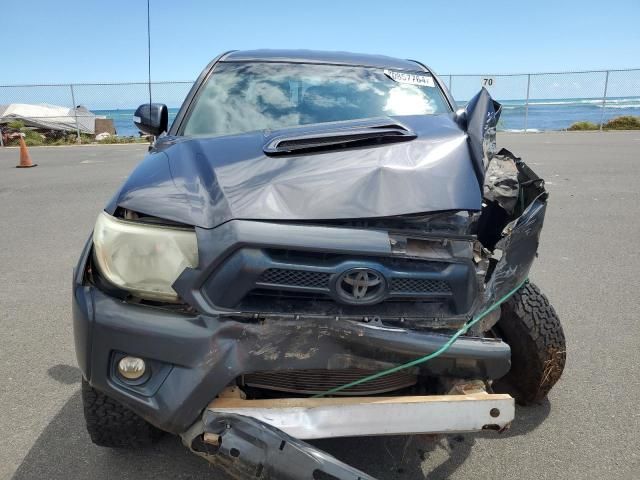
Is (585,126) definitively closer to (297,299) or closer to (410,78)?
(410,78)

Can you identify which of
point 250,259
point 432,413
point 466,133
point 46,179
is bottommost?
point 46,179

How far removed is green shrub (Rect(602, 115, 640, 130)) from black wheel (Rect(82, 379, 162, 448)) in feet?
76.4

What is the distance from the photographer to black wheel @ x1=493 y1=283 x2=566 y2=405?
106 inches

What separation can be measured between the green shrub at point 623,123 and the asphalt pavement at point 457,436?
17116 millimetres

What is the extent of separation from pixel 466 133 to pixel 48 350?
288 cm

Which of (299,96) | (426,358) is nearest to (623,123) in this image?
(299,96)

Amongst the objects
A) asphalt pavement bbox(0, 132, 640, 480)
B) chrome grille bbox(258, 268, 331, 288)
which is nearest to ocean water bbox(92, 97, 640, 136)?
asphalt pavement bbox(0, 132, 640, 480)

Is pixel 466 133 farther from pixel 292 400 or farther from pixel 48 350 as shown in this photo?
pixel 48 350

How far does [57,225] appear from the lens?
22.1 feet

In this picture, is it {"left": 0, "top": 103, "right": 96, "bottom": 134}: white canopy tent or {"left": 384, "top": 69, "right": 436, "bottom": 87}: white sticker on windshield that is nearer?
{"left": 384, "top": 69, "right": 436, "bottom": 87}: white sticker on windshield

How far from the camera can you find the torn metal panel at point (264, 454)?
169 cm

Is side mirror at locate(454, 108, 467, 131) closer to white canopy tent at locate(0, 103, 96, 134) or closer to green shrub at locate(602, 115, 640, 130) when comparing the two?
green shrub at locate(602, 115, 640, 130)

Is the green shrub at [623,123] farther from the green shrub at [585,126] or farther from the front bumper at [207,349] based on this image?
the front bumper at [207,349]

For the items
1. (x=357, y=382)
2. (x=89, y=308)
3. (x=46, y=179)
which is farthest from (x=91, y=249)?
(x=46, y=179)
